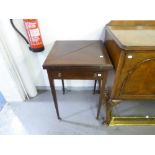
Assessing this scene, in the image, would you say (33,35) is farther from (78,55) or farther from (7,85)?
(7,85)

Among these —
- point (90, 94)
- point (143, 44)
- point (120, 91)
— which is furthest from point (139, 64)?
point (90, 94)

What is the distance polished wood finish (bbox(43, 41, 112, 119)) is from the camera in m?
0.90

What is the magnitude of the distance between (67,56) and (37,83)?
0.82 meters

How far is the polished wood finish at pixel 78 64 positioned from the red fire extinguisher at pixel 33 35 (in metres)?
0.24

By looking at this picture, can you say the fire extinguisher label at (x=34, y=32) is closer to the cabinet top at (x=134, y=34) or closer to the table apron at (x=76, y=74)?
the table apron at (x=76, y=74)

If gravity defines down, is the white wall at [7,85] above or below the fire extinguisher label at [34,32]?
below

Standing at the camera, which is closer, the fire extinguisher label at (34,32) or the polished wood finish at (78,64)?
the polished wood finish at (78,64)

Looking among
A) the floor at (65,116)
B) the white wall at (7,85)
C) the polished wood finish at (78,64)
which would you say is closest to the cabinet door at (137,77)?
the polished wood finish at (78,64)

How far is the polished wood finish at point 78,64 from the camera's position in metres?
0.90

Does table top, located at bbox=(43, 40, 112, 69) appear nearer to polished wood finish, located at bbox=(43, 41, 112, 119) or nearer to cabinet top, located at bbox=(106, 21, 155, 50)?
polished wood finish, located at bbox=(43, 41, 112, 119)

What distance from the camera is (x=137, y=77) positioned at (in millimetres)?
923

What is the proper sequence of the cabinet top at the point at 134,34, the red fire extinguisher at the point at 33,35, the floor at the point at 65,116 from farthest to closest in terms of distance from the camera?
the floor at the point at 65,116, the red fire extinguisher at the point at 33,35, the cabinet top at the point at 134,34

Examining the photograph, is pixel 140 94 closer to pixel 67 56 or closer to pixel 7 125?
pixel 67 56

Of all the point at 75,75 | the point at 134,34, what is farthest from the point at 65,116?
the point at 134,34
